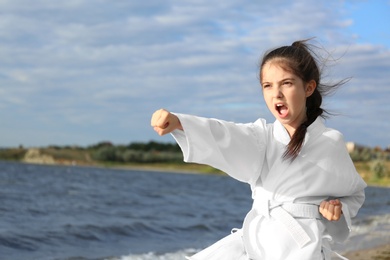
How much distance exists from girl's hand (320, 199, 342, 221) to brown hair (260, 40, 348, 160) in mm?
257

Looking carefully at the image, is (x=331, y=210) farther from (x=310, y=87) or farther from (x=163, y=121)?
(x=163, y=121)

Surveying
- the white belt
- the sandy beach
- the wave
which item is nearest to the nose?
the white belt

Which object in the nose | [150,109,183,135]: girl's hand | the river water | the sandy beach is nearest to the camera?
[150,109,183,135]: girl's hand

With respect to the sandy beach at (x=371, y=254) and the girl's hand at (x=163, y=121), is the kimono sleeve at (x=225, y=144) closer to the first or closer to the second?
the girl's hand at (x=163, y=121)

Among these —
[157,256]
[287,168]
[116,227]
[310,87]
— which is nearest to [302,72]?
[310,87]

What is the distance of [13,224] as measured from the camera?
1059 centimetres

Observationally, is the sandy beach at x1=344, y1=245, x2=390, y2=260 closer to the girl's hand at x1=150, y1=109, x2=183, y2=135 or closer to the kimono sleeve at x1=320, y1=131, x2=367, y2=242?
the kimono sleeve at x1=320, y1=131, x2=367, y2=242

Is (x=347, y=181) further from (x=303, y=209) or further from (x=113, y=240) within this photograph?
(x=113, y=240)

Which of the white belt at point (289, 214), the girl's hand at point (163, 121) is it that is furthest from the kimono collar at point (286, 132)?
the girl's hand at point (163, 121)

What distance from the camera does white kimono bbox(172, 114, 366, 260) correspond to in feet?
9.67

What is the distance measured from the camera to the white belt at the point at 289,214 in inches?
116

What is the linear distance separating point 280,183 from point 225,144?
0.32 m

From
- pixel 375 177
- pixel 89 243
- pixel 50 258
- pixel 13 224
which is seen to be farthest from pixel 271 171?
pixel 375 177

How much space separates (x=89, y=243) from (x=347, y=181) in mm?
6555
